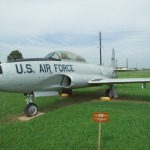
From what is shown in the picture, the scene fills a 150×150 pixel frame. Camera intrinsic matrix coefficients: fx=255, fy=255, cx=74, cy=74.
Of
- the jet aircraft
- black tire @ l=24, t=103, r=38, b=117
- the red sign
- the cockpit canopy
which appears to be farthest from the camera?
the cockpit canopy

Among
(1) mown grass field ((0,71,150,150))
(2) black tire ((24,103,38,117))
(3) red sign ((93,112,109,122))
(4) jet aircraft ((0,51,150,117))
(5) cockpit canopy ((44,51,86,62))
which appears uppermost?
(5) cockpit canopy ((44,51,86,62))

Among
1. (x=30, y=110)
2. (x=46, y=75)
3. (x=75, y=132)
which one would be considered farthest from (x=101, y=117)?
(x=46, y=75)

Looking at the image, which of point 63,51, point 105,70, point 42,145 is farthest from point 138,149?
point 105,70

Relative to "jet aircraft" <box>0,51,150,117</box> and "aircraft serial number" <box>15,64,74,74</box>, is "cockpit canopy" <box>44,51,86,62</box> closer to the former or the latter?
"jet aircraft" <box>0,51,150,117</box>

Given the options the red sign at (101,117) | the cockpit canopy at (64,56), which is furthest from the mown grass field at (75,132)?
the cockpit canopy at (64,56)

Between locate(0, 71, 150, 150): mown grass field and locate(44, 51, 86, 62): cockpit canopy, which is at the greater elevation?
locate(44, 51, 86, 62): cockpit canopy

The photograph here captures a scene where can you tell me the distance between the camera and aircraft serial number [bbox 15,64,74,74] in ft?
31.0

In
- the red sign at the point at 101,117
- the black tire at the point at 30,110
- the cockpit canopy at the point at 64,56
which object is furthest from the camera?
the cockpit canopy at the point at 64,56

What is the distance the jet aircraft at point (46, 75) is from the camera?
9258 mm

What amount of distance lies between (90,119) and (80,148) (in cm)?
247

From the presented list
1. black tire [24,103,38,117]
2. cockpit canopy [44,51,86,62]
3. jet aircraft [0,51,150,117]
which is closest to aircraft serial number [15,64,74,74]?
jet aircraft [0,51,150,117]

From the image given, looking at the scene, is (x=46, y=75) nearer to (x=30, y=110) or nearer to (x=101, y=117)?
(x=30, y=110)

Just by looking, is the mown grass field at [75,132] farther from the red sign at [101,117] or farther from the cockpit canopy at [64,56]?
the cockpit canopy at [64,56]

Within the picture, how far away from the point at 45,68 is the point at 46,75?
0.97 feet
